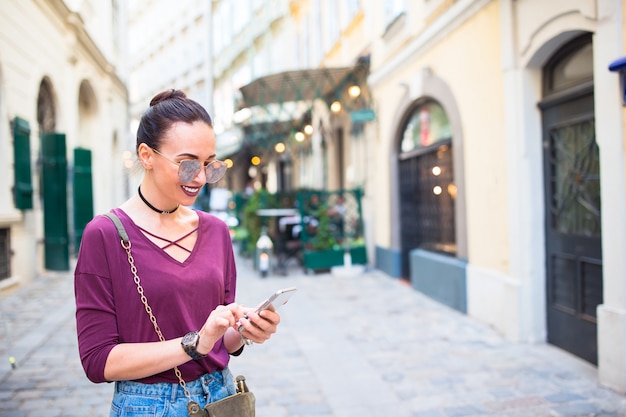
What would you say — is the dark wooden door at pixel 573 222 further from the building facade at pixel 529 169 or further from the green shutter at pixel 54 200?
the green shutter at pixel 54 200

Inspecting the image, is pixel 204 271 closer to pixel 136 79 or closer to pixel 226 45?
pixel 226 45

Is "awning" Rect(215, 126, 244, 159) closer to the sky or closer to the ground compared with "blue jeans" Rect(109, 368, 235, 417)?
closer to the sky

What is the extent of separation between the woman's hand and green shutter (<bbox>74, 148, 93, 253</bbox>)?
37.9ft

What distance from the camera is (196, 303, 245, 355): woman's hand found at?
1.46 m

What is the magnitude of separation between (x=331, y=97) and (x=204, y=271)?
39.1 ft

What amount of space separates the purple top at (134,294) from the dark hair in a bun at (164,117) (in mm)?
248

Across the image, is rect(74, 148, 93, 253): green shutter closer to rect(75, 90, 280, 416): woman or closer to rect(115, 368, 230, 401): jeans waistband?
rect(75, 90, 280, 416): woman

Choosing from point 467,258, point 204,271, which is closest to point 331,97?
point 467,258

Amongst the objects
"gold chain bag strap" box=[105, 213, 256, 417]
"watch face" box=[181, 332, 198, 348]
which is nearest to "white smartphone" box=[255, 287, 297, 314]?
"watch face" box=[181, 332, 198, 348]

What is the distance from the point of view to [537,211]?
228 inches

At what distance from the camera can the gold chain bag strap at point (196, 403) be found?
5.16ft

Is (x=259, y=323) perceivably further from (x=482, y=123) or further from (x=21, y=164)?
(x=21, y=164)

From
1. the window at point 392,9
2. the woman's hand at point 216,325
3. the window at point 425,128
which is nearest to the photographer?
the woman's hand at point 216,325

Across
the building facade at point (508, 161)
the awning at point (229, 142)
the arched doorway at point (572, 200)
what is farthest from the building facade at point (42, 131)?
the arched doorway at point (572, 200)
